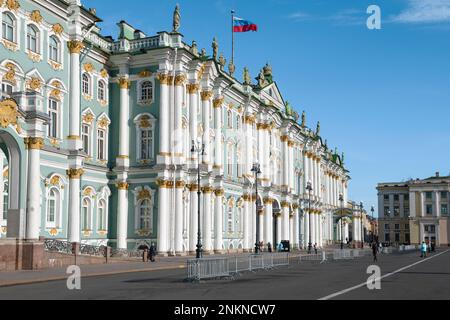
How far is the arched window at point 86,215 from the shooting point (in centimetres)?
4781

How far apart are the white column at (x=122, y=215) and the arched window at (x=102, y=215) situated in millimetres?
1125

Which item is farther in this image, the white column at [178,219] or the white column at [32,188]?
the white column at [178,219]

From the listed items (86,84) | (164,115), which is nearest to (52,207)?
(86,84)

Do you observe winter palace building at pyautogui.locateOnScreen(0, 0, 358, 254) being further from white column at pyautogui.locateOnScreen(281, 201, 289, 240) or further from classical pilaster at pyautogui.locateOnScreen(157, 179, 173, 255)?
white column at pyautogui.locateOnScreen(281, 201, 289, 240)

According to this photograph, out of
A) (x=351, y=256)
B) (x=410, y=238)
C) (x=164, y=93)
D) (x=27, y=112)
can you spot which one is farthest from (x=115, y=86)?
(x=410, y=238)

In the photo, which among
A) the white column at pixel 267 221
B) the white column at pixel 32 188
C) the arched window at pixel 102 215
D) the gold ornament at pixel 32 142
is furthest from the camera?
the white column at pixel 267 221

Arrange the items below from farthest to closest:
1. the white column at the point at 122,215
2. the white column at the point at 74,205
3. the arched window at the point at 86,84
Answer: the white column at the point at 122,215 < the arched window at the point at 86,84 < the white column at the point at 74,205

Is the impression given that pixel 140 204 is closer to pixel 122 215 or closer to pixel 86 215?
pixel 122 215

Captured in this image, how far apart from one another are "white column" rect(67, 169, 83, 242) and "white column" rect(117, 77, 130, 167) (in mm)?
7197

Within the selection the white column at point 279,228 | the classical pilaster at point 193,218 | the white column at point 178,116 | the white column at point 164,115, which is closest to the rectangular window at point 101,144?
the white column at point 164,115

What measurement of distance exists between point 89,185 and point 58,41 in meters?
11.1

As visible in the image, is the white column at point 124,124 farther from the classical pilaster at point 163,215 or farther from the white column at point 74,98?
the white column at point 74,98

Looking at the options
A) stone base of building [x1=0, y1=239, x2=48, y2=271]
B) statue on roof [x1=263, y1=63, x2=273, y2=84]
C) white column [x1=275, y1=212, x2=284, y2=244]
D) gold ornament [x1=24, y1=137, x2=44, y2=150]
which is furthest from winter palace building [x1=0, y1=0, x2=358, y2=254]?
statue on roof [x1=263, y1=63, x2=273, y2=84]
